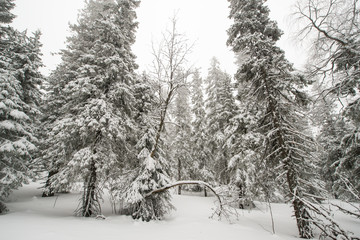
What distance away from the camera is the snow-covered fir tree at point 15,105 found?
823 cm

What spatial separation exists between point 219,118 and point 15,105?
14.3 meters

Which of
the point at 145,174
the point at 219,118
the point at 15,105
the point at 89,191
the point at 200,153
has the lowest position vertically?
the point at 89,191

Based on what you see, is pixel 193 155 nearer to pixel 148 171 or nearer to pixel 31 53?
pixel 148 171

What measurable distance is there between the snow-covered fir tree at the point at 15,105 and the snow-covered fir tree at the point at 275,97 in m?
11.9

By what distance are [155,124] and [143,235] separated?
583 cm

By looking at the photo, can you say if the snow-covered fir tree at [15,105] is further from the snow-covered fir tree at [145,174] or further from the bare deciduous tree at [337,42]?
the bare deciduous tree at [337,42]

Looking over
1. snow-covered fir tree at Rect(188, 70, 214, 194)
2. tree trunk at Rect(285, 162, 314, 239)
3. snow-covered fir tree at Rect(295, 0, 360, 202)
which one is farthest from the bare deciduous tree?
snow-covered fir tree at Rect(188, 70, 214, 194)

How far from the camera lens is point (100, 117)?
28.5 ft

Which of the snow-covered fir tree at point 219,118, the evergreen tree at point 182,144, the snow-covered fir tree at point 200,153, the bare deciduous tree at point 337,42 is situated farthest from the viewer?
the evergreen tree at point 182,144

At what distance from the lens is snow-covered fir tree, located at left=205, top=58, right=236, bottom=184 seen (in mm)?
16016

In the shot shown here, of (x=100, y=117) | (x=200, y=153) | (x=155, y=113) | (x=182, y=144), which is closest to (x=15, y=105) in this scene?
(x=100, y=117)

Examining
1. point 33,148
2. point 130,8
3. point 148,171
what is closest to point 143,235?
point 148,171

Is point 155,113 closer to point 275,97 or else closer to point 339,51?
point 275,97

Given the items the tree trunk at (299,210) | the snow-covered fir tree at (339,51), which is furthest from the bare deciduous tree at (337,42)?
the tree trunk at (299,210)
